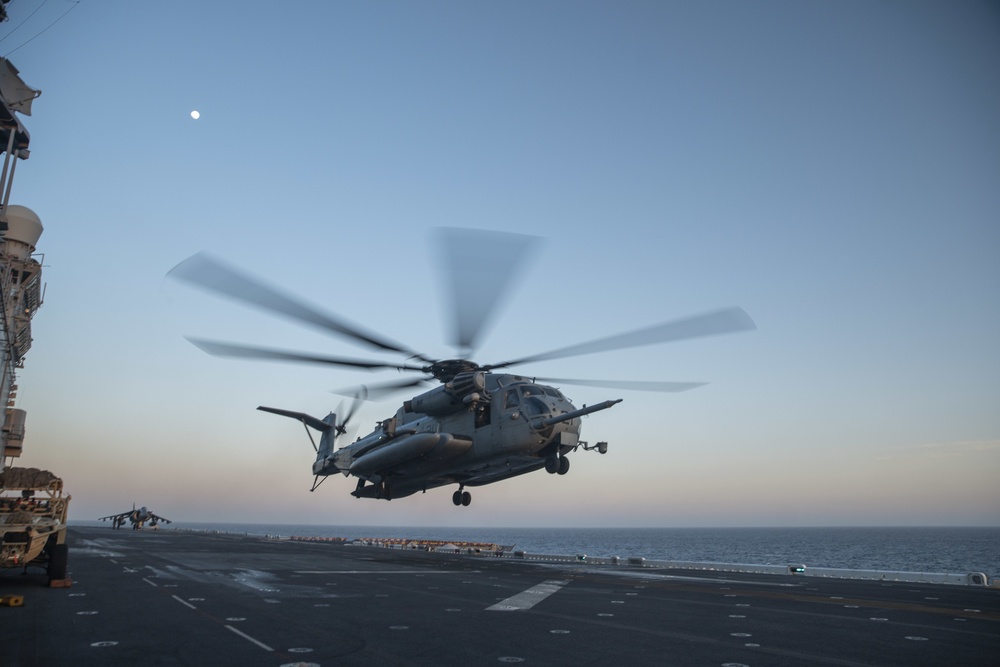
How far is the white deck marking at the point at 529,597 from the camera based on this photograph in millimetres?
14602

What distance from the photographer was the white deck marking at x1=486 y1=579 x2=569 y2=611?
14.6m

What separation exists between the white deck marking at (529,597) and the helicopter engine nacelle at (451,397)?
6793 millimetres

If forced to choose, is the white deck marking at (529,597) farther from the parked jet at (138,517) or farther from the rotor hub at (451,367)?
the parked jet at (138,517)

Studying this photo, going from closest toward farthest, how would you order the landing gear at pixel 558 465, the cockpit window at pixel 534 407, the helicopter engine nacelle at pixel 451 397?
the helicopter engine nacelle at pixel 451 397, the cockpit window at pixel 534 407, the landing gear at pixel 558 465

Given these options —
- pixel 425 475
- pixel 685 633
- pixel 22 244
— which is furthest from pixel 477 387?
pixel 22 244

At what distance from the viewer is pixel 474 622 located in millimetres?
12438

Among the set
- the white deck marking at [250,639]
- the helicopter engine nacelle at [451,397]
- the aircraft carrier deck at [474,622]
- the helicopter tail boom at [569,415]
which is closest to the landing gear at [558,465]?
the helicopter tail boom at [569,415]

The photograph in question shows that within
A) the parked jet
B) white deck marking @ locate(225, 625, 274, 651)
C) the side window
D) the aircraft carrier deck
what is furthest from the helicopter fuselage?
the parked jet

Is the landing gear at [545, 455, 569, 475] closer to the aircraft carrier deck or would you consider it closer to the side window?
the side window

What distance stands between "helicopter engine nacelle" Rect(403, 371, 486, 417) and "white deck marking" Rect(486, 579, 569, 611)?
22.3 feet

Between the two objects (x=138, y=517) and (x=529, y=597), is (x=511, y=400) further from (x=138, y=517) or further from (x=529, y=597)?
(x=138, y=517)

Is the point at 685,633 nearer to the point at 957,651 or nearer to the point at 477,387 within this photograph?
the point at 957,651

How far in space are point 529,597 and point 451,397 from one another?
908cm

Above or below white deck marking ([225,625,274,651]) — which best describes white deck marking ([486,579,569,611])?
below
